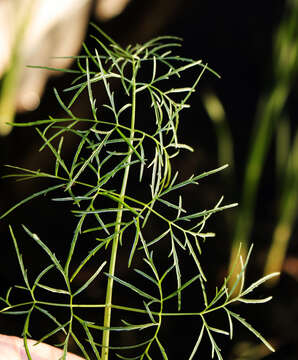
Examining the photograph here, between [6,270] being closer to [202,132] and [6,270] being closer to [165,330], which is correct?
[165,330]

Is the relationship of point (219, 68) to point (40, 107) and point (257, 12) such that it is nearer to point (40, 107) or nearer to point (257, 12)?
point (257, 12)

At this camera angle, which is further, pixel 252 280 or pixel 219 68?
pixel 219 68

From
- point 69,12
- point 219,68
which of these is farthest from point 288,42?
point 69,12

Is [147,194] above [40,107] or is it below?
below

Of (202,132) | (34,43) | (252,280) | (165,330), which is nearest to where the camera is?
(165,330)

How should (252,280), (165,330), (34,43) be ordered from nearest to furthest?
(165,330), (252,280), (34,43)

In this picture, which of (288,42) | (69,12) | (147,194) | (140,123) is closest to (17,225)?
(147,194)

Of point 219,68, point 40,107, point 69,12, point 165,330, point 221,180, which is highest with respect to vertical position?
point 69,12
